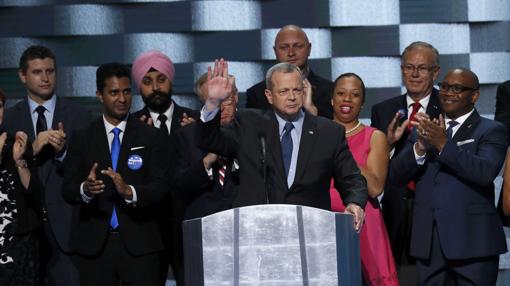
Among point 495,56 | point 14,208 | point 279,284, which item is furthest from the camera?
point 495,56

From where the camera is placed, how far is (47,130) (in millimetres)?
5867

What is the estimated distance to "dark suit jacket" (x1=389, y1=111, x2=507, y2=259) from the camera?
5.39 m

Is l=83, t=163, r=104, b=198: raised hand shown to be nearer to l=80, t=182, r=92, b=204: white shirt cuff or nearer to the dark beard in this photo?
l=80, t=182, r=92, b=204: white shirt cuff

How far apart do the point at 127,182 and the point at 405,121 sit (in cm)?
136

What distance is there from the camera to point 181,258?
5793mm

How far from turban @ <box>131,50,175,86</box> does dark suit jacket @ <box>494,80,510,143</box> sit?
165cm

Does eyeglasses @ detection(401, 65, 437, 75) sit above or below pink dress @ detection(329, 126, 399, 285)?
above

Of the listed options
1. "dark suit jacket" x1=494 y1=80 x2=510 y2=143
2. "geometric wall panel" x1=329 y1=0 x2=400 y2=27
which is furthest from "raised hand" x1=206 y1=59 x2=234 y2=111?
"geometric wall panel" x1=329 y1=0 x2=400 y2=27

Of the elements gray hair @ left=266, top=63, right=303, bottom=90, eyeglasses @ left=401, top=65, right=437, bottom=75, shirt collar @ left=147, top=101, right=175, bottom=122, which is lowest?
shirt collar @ left=147, top=101, right=175, bottom=122

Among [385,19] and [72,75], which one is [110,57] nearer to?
[72,75]

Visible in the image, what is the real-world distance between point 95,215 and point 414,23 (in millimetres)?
2393

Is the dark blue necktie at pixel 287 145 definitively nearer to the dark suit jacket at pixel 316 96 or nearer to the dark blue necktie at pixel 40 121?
the dark suit jacket at pixel 316 96

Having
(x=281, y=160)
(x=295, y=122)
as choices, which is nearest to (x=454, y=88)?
(x=295, y=122)

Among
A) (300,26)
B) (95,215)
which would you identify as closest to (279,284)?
(95,215)
